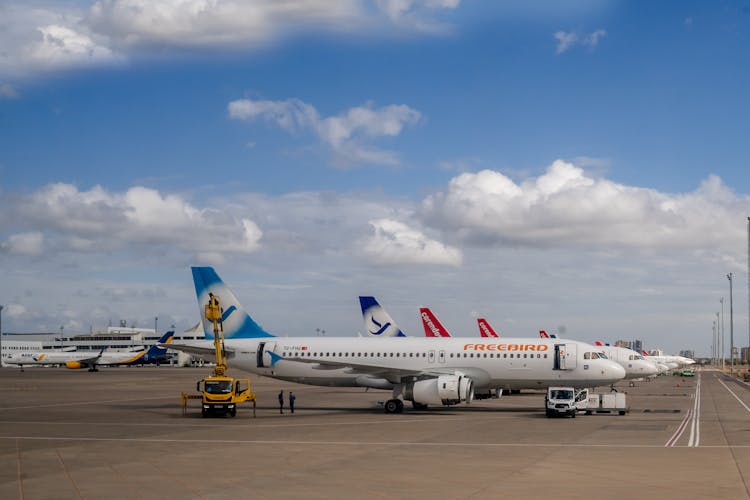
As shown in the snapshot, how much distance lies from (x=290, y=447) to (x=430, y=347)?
2280cm

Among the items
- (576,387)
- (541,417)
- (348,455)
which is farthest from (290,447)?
(576,387)

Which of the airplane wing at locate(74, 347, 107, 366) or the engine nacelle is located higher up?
the engine nacelle

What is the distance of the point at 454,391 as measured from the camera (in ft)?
172

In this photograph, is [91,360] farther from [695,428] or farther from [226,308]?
[695,428]

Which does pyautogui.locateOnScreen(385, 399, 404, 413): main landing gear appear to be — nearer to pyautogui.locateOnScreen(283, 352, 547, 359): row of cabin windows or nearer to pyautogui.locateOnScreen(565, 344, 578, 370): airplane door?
pyautogui.locateOnScreen(283, 352, 547, 359): row of cabin windows

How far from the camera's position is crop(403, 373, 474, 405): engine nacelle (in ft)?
172

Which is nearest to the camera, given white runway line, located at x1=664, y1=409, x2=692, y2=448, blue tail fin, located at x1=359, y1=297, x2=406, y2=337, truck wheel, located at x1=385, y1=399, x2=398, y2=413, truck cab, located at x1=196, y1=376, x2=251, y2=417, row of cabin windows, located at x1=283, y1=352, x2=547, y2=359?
white runway line, located at x1=664, y1=409, x2=692, y2=448

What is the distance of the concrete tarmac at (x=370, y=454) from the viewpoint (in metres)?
24.6

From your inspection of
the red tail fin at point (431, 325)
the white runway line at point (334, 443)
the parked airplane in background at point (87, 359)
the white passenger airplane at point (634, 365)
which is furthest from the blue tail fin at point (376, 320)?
the parked airplane in background at point (87, 359)

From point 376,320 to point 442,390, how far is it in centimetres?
3719

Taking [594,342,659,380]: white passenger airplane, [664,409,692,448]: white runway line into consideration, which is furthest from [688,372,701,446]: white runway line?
[594,342,659,380]: white passenger airplane

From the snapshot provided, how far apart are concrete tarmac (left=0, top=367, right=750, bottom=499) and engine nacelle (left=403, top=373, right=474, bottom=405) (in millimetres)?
1049

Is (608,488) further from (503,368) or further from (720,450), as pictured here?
(503,368)

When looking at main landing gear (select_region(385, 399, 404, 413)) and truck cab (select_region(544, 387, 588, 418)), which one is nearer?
truck cab (select_region(544, 387, 588, 418))
